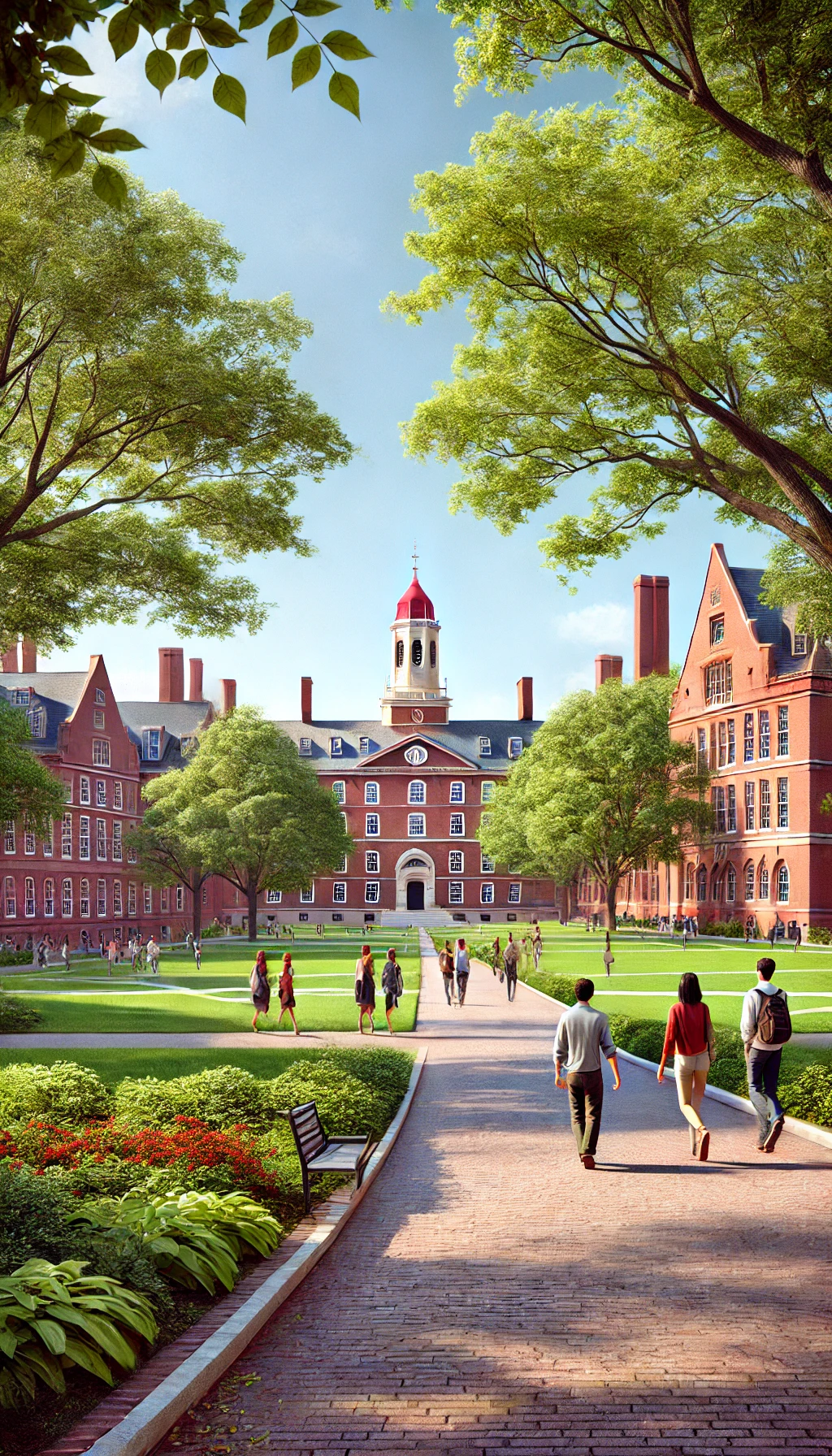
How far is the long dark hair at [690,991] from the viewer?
10781mm

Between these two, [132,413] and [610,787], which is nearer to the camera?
[132,413]

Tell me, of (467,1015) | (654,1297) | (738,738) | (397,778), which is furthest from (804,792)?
(654,1297)

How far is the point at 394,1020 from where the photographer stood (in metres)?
23.8

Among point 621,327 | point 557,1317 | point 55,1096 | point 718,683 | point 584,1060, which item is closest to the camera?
point 557,1317

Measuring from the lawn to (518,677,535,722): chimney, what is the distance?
47674mm

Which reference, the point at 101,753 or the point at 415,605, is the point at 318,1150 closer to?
the point at 101,753

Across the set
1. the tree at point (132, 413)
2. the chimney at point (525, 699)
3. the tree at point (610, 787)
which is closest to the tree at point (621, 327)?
the tree at point (132, 413)

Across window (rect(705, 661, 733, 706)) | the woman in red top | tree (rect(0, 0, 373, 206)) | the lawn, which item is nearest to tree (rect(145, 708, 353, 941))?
the lawn

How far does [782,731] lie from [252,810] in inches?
1023

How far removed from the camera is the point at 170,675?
8450cm

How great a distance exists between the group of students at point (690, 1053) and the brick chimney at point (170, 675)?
7511 centimetres

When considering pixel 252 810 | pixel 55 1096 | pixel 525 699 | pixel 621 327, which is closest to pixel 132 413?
pixel 621 327

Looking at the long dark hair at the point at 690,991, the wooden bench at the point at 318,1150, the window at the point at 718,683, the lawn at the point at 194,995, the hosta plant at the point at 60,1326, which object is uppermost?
the window at the point at 718,683

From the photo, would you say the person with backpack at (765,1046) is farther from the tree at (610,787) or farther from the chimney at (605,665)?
the chimney at (605,665)
